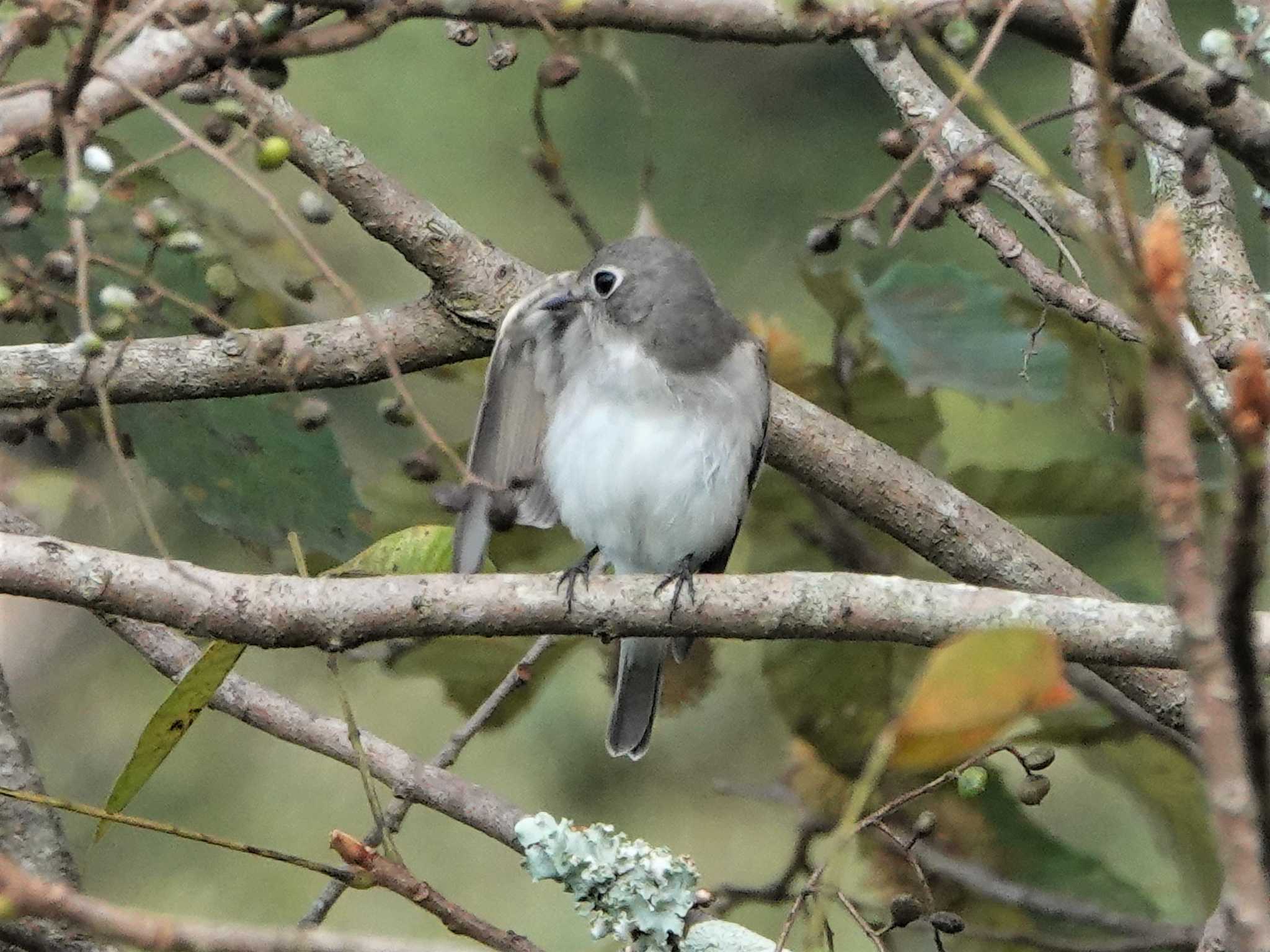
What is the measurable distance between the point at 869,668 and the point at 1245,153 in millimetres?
1335

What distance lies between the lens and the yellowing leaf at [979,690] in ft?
2.38

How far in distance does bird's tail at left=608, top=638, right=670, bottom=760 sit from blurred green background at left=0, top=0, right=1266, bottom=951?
0.28ft

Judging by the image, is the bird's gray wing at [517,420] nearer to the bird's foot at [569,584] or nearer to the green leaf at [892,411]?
the bird's foot at [569,584]

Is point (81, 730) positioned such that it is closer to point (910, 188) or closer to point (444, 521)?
point (444, 521)

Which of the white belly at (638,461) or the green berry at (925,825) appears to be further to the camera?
the white belly at (638,461)

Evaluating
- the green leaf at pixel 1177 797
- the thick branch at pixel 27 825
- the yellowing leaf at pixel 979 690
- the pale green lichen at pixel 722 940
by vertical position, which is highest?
the yellowing leaf at pixel 979 690

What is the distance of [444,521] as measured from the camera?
2861mm

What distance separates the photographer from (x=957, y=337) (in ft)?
8.60

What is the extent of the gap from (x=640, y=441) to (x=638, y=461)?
0.04 meters

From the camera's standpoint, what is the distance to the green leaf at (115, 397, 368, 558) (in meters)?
2.33

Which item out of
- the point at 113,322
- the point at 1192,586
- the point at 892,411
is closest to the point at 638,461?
the point at 892,411

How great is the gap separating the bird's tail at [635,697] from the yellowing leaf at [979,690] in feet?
8.30

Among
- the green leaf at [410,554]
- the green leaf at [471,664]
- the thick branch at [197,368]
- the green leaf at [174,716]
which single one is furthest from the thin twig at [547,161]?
the green leaf at [174,716]

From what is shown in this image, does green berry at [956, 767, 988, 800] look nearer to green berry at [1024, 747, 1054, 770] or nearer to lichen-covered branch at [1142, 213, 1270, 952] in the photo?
green berry at [1024, 747, 1054, 770]
